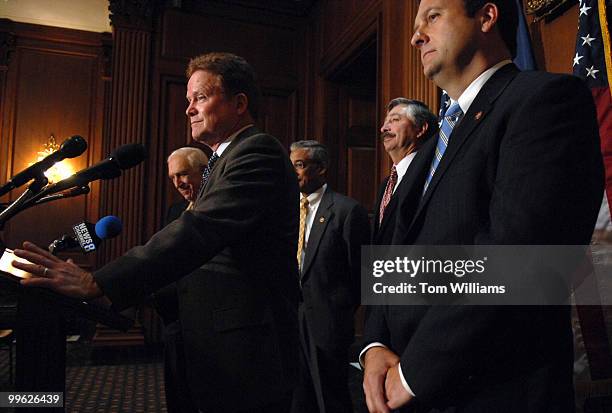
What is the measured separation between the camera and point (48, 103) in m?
6.70

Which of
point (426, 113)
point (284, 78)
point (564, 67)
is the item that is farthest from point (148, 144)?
point (564, 67)

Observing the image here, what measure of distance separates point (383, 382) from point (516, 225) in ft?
1.28

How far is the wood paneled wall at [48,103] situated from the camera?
655 centimetres

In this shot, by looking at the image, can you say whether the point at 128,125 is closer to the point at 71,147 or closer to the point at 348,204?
the point at 348,204

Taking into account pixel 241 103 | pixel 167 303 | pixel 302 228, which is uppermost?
pixel 241 103

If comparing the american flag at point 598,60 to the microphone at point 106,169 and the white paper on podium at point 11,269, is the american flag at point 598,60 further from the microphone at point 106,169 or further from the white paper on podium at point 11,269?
the white paper on podium at point 11,269

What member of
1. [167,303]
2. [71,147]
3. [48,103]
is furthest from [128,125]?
[71,147]

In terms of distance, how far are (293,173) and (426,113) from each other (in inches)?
55.7

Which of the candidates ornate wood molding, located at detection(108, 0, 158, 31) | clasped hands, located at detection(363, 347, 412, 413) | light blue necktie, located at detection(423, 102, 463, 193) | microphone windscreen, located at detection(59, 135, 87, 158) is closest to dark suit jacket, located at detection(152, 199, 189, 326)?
microphone windscreen, located at detection(59, 135, 87, 158)

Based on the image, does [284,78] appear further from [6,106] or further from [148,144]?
[6,106]

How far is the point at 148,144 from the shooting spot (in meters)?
5.26

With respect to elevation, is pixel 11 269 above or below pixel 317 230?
below

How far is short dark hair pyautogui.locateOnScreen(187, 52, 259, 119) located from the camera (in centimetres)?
165

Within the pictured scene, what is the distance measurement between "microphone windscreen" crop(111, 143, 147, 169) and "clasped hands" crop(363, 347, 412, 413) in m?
0.75
